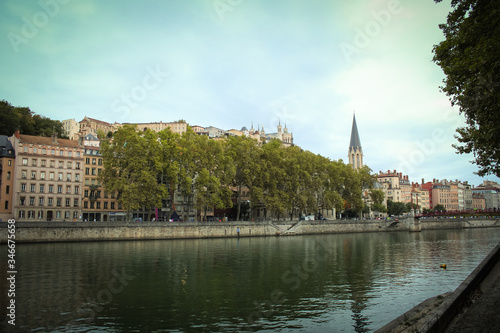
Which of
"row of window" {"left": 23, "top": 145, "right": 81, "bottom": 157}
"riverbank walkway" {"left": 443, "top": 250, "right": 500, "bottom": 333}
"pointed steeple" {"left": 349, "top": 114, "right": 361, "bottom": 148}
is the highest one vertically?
"pointed steeple" {"left": 349, "top": 114, "right": 361, "bottom": 148}

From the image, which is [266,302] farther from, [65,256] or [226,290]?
[65,256]

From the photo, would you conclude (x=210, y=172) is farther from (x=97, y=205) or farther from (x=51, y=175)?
(x=51, y=175)

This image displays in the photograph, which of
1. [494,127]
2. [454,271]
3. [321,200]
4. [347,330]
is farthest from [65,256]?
[321,200]

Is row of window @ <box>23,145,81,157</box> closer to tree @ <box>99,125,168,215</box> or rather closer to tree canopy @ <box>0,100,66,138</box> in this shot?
tree canopy @ <box>0,100,66,138</box>

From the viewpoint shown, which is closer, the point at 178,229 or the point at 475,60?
the point at 475,60

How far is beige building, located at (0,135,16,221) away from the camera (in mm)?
67000

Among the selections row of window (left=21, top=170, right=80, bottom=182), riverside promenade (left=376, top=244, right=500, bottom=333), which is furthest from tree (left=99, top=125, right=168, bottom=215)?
riverside promenade (left=376, top=244, right=500, bottom=333)

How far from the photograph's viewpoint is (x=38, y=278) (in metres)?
25.6

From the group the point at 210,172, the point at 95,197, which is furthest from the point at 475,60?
the point at 95,197

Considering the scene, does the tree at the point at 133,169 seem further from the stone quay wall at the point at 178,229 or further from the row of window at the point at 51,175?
the row of window at the point at 51,175

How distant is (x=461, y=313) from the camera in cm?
1392

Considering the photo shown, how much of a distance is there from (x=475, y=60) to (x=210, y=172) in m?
58.6

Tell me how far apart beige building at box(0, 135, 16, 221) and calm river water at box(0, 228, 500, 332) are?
35.8 m

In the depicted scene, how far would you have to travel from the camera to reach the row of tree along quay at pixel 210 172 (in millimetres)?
62250
